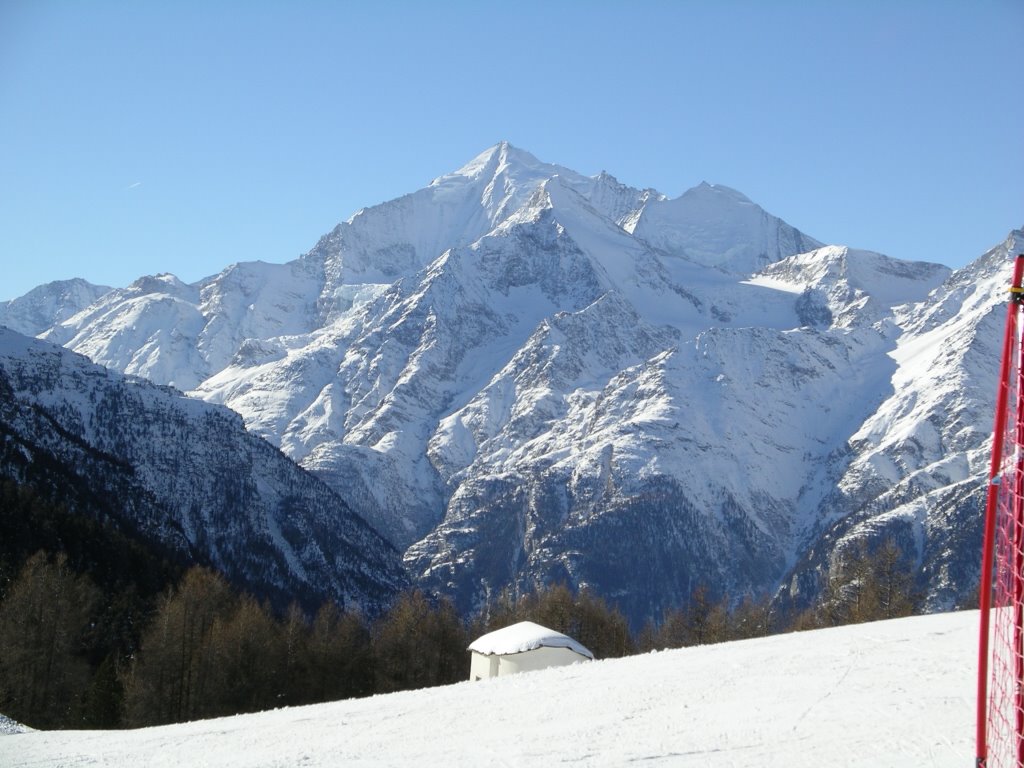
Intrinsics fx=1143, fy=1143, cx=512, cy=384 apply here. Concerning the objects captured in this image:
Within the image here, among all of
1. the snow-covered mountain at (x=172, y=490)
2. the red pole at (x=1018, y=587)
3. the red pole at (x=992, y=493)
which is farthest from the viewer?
the snow-covered mountain at (x=172, y=490)

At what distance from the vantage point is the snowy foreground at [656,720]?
2570 centimetres

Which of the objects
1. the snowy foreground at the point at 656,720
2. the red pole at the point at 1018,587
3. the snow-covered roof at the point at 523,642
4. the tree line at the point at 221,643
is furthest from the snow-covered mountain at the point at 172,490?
the red pole at the point at 1018,587

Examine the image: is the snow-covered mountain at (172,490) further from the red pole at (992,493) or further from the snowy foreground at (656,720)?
the red pole at (992,493)

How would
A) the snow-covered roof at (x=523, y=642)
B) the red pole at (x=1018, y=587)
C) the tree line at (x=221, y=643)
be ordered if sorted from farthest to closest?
the tree line at (x=221, y=643), the snow-covered roof at (x=523, y=642), the red pole at (x=1018, y=587)

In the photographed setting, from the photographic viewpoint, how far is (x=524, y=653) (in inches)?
2250

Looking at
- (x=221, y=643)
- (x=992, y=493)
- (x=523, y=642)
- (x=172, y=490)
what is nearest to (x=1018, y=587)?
(x=992, y=493)

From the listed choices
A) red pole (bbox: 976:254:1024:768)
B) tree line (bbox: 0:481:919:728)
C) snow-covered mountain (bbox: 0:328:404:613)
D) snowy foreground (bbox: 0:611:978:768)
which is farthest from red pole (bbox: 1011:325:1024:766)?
snow-covered mountain (bbox: 0:328:404:613)

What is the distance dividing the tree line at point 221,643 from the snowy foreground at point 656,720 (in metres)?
27.7

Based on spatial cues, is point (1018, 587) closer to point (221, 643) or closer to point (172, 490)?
point (221, 643)

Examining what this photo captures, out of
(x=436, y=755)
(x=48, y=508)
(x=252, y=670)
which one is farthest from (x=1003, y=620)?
(x=48, y=508)

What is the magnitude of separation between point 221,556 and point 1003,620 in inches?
6301

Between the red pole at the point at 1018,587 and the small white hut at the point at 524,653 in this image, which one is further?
the small white hut at the point at 524,653

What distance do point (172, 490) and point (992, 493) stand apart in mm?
174274

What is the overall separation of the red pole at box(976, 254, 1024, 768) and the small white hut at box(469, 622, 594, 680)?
4077 centimetres
